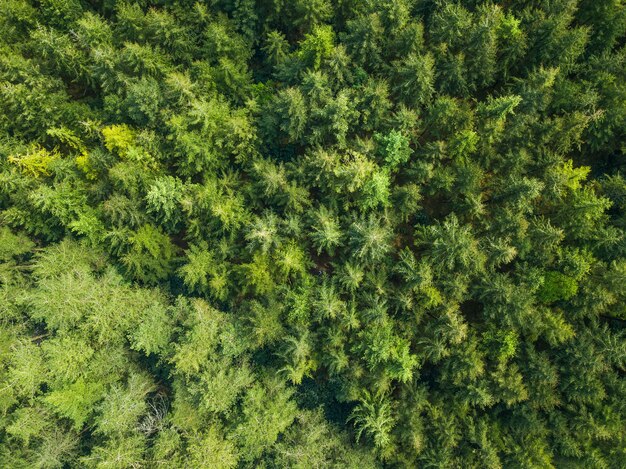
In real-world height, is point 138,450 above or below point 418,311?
below

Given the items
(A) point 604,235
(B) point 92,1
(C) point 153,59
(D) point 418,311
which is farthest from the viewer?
(B) point 92,1


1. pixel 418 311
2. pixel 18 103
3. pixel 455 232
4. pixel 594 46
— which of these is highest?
pixel 594 46

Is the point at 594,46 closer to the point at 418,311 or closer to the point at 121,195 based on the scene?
the point at 418,311

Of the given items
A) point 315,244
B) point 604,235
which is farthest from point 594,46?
point 315,244

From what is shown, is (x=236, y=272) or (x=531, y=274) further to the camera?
(x=236, y=272)

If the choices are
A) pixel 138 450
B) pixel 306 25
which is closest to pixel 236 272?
pixel 138 450

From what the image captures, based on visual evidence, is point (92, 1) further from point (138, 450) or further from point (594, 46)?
point (594, 46)

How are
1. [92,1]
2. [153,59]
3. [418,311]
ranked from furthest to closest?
[92,1]
[153,59]
[418,311]
